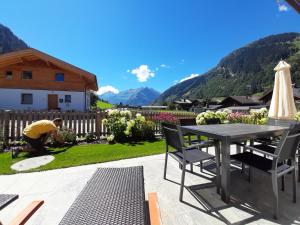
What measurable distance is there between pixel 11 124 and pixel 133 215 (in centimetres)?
684

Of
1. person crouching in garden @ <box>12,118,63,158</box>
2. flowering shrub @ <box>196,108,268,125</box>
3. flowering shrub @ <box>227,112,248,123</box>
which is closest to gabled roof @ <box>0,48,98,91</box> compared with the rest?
flowering shrub @ <box>227,112,248,123</box>

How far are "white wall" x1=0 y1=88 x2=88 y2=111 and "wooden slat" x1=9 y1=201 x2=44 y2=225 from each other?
2087 centimetres

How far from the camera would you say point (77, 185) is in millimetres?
3418

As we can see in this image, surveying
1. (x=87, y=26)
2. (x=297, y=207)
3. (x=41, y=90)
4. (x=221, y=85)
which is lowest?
(x=297, y=207)

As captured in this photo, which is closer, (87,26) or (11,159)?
(11,159)

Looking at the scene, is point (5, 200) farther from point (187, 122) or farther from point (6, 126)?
point (6, 126)

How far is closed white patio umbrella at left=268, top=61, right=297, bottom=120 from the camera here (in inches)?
174

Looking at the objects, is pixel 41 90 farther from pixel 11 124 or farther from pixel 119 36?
pixel 11 124

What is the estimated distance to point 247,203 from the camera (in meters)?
2.70

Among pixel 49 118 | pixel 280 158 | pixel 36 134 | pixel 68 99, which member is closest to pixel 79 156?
pixel 36 134

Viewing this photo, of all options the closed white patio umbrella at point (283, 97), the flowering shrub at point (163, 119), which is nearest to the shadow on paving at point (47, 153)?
the flowering shrub at point (163, 119)

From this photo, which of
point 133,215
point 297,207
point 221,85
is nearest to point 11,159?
point 133,215

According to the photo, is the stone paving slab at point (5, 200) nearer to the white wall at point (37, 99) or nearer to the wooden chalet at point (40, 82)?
the wooden chalet at point (40, 82)

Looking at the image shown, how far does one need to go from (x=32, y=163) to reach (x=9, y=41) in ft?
465
